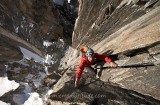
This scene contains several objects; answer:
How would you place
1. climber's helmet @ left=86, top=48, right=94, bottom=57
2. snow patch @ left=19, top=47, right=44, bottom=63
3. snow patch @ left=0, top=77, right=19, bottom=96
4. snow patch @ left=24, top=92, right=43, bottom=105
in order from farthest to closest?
1. snow patch @ left=19, top=47, right=44, bottom=63
2. snow patch @ left=0, top=77, right=19, bottom=96
3. snow patch @ left=24, top=92, right=43, bottom=105
4. climber's helmet @ left=86, top=48, right=94, bottom=57

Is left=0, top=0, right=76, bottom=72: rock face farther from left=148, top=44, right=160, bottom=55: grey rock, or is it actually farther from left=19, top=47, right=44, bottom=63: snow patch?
left=148, top=44, right=160, bottom=55: grey rock

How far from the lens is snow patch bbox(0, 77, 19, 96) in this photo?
61.7ft

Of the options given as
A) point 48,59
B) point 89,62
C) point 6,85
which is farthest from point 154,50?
point 48,59

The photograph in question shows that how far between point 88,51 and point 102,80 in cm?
164

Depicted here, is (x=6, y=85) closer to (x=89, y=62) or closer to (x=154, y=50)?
(x=89, y=62)

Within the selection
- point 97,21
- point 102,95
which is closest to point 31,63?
point 97,21

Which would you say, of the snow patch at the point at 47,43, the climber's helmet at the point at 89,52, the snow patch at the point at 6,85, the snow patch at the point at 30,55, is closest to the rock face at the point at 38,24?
the snow patch at the point at 47,43

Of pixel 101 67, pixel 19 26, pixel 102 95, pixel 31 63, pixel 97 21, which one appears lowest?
pixel 102 95

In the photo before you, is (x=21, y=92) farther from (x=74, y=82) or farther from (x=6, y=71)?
(x=74, y=82)

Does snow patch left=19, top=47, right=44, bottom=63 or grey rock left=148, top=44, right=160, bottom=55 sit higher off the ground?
snow patch left=19, top=47, right=44, bottom=63

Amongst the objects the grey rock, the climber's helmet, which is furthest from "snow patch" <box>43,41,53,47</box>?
the grey rock

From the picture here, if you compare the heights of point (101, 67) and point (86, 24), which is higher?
point (86, 24)

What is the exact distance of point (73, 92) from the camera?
11656 mm

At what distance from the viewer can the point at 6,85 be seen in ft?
63.2
